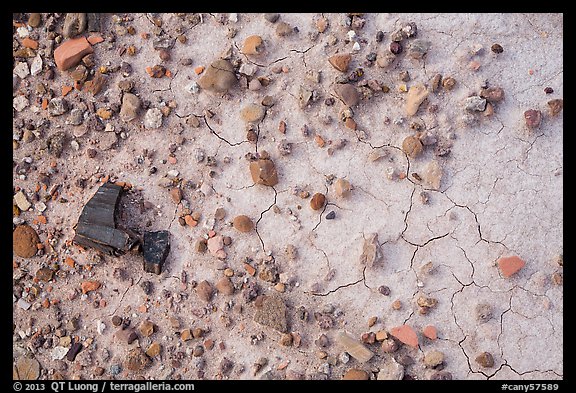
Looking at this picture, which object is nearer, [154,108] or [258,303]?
[258,303]

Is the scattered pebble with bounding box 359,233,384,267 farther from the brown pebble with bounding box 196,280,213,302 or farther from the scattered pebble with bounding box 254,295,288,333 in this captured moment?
the brown pebble with bounding box 196,280,213,302

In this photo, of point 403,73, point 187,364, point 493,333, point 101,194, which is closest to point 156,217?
point 101,194

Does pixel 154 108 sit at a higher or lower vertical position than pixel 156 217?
higher

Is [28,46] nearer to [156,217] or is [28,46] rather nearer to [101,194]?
[101,194]

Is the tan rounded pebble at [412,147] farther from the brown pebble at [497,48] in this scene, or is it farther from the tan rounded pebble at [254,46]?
the tan rounded pebble at [254,46]

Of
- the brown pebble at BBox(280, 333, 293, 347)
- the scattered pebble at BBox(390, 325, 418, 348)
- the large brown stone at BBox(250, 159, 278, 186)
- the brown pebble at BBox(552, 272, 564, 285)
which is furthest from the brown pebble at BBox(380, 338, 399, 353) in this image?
the large brown stone at BBox(250, 159, 278, 186)
